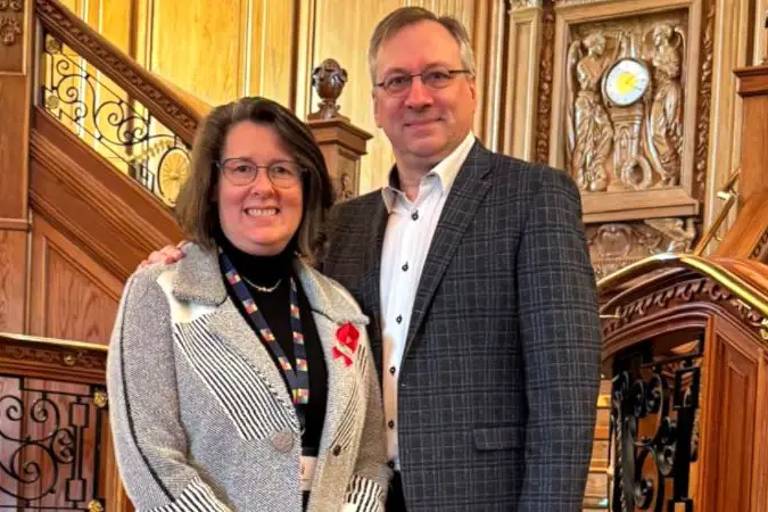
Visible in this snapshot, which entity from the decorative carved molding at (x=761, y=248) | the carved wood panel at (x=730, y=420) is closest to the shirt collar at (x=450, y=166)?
the carved wood panel at (x=730, y=420)

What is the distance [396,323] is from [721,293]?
87cm

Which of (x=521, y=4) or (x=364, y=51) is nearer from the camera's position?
(x=521, y=4)

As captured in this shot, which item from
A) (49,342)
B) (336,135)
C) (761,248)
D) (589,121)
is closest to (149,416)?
(761,248)

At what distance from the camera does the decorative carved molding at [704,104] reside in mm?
7527

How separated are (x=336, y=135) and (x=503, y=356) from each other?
3.33m

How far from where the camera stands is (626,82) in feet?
26.3

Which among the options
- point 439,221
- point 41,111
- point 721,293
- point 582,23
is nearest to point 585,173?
point 582,23

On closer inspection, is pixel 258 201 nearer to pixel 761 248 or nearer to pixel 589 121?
pixel 761 248

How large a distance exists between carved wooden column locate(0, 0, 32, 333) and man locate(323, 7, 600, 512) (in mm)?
3588

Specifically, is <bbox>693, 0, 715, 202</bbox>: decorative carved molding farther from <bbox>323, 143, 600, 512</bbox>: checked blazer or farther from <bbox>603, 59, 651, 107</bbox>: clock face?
<bbox>323, 143, 600, 512</bbox>: checked blazer

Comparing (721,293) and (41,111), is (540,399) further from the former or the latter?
(41,111)

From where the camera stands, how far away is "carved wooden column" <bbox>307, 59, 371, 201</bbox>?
5418 millimetres

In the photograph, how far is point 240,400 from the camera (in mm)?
2027

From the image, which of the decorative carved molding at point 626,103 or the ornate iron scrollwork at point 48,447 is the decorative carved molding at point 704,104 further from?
the ornate iron scrollwork at point 48,447
